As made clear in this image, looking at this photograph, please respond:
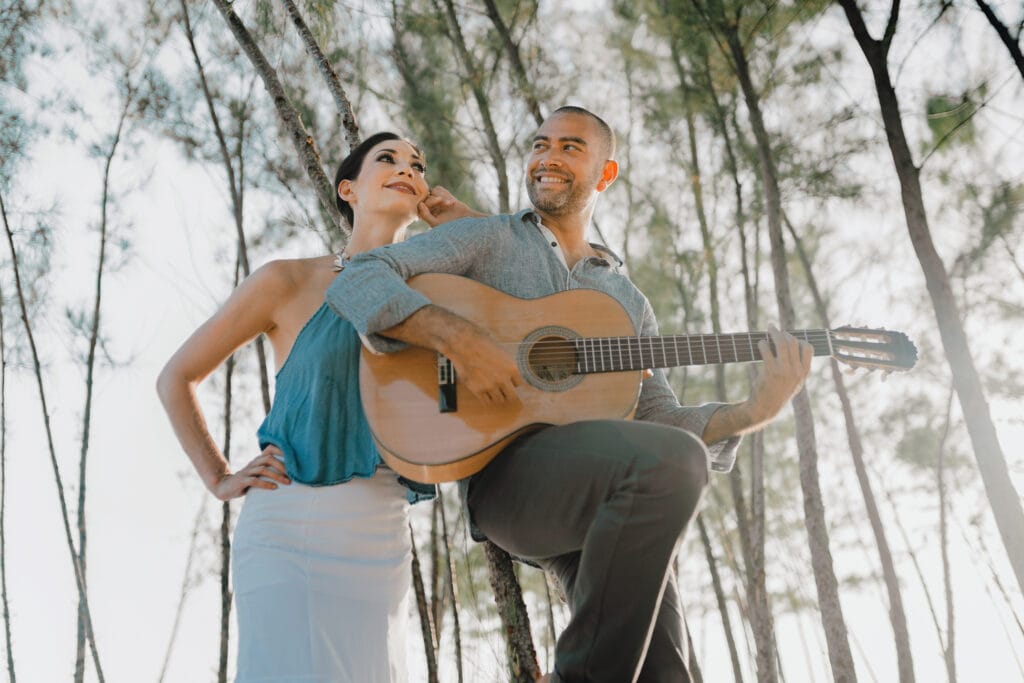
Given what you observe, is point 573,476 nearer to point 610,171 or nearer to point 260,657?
point 260,657

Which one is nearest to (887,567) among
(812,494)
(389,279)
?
(812,494)

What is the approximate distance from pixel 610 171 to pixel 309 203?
4914mm

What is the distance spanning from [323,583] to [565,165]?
133 centimetres

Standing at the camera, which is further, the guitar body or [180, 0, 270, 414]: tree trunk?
[180, 0, 270, 414]: tree trunk

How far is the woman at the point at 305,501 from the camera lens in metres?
1.84

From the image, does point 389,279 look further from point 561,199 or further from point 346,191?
point 346,191

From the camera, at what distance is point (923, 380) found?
11266 mm

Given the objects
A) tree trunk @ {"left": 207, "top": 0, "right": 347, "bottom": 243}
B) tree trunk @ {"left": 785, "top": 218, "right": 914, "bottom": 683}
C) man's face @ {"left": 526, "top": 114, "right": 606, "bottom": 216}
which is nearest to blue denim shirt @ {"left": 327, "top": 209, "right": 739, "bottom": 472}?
man's face @ {"left": 526, "top": 114, "right": 606, "bottom": 216}

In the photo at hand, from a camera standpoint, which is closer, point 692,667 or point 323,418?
point 323,418

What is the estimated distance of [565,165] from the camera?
240 centimetres

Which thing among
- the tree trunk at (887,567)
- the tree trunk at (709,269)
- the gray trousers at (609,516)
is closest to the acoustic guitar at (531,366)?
the gray trousers at (609,516)

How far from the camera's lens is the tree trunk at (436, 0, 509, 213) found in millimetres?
6117

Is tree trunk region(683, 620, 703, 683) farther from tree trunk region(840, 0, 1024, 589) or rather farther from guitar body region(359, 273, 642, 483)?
tree trunk region(840, 0, 1024, 589)

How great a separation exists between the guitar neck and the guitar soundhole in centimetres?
2
